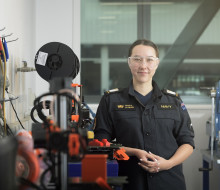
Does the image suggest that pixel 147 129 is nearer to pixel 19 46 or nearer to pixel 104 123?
pixel 104 123

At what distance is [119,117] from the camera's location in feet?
7.11

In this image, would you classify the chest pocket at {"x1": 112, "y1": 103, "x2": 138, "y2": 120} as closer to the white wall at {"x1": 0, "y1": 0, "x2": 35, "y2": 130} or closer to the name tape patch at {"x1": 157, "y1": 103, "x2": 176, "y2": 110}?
the name tape patch at {"x1": 157, "y1": 103, "x2": 176, "y2": 110}

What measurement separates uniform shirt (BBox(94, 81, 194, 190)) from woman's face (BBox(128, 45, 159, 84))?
12cm

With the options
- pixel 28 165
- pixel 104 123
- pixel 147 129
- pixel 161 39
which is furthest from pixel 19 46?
pixel 28 165

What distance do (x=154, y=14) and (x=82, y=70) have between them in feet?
3.38

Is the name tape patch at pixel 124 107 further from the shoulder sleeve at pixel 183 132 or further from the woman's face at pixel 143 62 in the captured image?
the shoulder sleeve at pixel 183 132

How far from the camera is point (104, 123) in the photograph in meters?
2.19

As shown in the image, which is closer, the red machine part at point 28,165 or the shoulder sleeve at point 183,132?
the red machine part at point 28,165

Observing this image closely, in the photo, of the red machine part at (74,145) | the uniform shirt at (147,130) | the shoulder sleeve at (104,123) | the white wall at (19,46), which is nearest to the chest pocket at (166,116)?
the uniform shirt at (147,130)

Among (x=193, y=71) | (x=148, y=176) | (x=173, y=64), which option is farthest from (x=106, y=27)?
(x=148, y=176)

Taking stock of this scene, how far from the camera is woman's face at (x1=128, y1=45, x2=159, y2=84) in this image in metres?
2.10

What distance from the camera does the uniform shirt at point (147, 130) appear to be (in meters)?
2.09

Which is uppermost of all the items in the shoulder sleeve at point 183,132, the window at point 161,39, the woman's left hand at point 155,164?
the window at point 161,39

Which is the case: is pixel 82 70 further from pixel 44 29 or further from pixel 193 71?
pixel 193 71
